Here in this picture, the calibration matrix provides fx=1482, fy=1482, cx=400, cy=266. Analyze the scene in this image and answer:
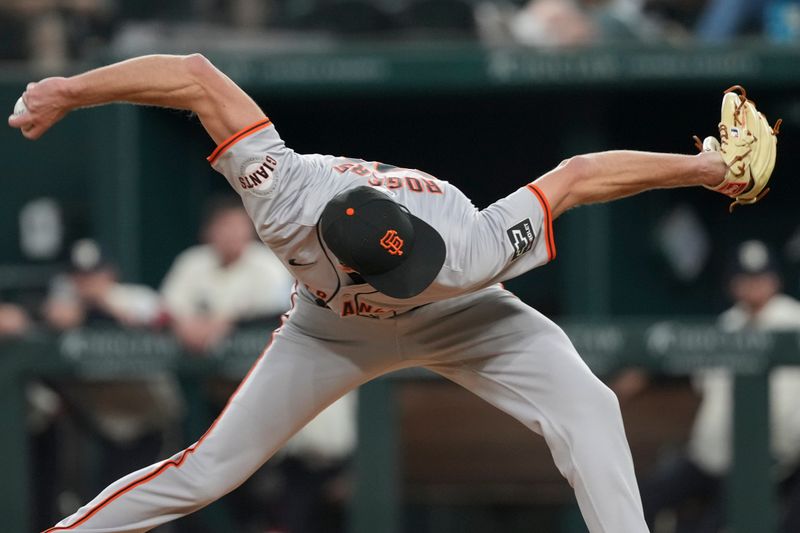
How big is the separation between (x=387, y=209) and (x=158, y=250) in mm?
4125

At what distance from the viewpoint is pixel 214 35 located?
797 centimetres

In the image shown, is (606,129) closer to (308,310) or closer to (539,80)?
(539,80)

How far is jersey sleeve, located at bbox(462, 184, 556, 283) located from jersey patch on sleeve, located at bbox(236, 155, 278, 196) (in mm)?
534

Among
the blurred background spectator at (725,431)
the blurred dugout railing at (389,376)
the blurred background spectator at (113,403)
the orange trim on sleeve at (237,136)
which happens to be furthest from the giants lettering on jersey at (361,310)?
the blurred background spectator at (113,403)

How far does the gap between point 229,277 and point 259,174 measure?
124 inches

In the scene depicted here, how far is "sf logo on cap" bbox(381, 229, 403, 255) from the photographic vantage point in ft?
11.8

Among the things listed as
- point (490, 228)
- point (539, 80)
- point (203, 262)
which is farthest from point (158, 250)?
point (490, 228)

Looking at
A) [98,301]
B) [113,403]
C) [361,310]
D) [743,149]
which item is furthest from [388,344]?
[98,301]

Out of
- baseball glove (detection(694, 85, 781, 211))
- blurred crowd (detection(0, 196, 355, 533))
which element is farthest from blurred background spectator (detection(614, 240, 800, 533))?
baseball glove (detection(694, 85, 781, 211))

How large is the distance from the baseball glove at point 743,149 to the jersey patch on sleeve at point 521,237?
54 centimetres

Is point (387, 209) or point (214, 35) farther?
point (214, 35)

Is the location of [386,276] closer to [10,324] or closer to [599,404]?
[599,404]

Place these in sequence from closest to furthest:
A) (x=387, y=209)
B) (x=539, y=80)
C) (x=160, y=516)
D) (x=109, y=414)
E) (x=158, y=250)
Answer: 1. (x=387, y=209)
2. (x=160, y=516)
3. (x=109, y=414)
4. (x=539, y=80)
5. (x=158, y=250)

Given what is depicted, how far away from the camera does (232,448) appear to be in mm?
4055
